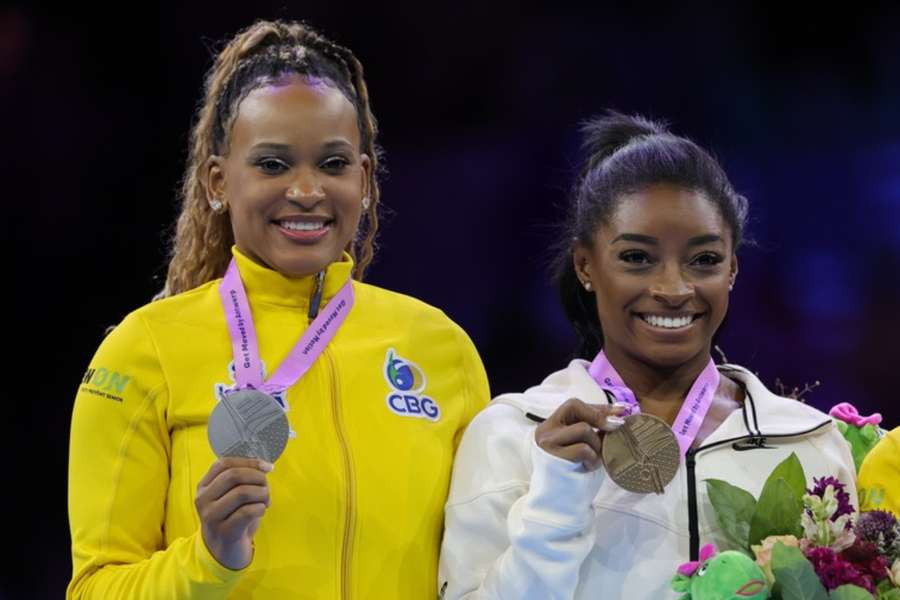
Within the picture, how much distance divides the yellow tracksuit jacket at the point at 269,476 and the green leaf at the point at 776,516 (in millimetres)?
587

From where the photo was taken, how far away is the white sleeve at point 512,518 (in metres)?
2.26

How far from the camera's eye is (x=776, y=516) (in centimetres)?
228

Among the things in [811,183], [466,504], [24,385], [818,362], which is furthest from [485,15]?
[466,504]

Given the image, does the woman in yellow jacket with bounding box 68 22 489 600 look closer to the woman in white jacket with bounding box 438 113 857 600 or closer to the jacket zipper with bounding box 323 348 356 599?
the jacket zipper with bounding box 323 348 356 599

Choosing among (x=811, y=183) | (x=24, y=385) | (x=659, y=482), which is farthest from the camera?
(x=811, y=183)

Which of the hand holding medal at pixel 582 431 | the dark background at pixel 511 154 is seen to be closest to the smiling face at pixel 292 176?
the hand holding medal at pixel 582 431

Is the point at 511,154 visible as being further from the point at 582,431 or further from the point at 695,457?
the point at 582,431

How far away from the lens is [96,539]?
235 centimetres

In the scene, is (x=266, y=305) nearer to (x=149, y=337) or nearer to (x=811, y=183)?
(x=149, y=337)

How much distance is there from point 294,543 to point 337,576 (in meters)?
0.09

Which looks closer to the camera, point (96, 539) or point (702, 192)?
point (96, 539)

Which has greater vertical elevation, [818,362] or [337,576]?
[818,362]

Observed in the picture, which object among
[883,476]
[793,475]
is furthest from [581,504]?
[883,476]

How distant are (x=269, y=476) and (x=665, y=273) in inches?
31.7
